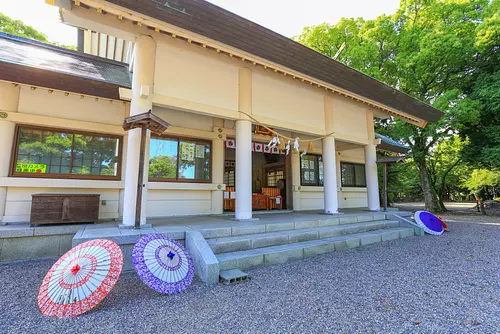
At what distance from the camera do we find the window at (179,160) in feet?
18.5

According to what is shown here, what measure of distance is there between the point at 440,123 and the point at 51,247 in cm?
1311

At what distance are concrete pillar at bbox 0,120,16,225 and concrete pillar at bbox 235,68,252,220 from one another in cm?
438

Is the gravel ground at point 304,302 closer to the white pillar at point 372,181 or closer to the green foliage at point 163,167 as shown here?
the green foliage at point 163,167

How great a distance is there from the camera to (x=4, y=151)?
4.39m

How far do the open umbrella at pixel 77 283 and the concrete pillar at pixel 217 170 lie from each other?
→ 3.92 metres

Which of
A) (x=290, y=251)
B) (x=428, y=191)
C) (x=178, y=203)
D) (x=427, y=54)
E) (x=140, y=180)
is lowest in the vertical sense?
(x=290, y=251)

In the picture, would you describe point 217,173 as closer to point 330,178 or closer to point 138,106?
point 138,106

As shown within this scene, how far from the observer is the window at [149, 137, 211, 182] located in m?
5.63

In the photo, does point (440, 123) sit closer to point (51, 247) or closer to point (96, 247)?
point (96, 247)

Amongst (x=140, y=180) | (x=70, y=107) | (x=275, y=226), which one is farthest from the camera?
(x=70, y=107)

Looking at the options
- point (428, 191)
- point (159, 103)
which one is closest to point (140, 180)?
point (159, 103)

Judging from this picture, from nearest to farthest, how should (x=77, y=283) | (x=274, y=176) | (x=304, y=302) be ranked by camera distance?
(x=77, y=283) < (x=304, y=302) < (x=274, y=176)

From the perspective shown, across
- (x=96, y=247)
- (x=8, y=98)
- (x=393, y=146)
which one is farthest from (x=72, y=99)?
(x=393, y=146)

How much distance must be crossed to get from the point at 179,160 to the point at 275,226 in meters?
2.99
